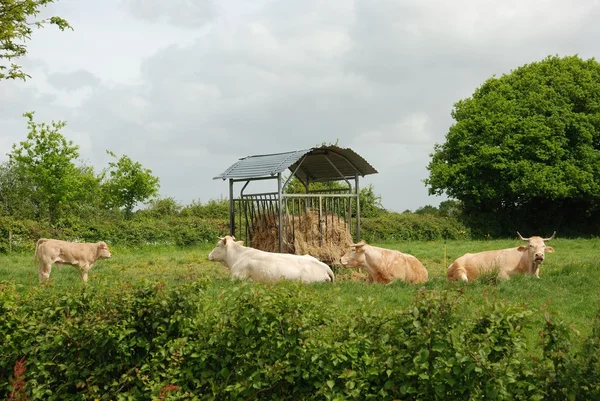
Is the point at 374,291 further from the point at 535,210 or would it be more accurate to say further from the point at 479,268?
the point at 535,210

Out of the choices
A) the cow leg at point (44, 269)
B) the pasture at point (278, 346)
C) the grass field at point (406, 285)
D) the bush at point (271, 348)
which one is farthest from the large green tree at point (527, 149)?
the bush at point (271, 348)

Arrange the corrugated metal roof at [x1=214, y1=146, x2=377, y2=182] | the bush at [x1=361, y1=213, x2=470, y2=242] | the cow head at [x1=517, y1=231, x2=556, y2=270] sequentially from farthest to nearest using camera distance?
the bush at [x1=361, y1=213, x2=470, y2=242] < the corrugated metal roof at [x1=214, y1=146, x2=377, y2=182] < the cow head at [x1=517, y1=231, x2=556, y2=270]

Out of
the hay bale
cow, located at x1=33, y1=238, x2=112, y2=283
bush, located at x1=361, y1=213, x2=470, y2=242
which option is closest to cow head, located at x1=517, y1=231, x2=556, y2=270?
the hay bale

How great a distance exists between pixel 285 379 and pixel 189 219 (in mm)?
24932

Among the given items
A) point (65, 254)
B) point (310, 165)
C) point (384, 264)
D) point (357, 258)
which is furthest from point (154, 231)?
point (384, 264)

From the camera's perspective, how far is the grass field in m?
8.80

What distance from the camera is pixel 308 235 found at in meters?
→ 16.5

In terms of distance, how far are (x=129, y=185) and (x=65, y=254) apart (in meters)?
26.8

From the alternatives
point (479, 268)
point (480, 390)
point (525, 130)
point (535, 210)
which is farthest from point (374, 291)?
point (535, 210)

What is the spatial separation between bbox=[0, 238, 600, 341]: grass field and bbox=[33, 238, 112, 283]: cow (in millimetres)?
308

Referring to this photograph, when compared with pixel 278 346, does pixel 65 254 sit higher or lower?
higher

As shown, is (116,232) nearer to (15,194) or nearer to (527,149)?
(15,194)

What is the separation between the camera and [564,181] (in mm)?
38000

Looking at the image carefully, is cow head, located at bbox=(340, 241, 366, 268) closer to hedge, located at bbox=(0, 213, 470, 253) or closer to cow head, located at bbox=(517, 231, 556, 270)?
cow head, located at bbox=(517, 231, 556, 270)
